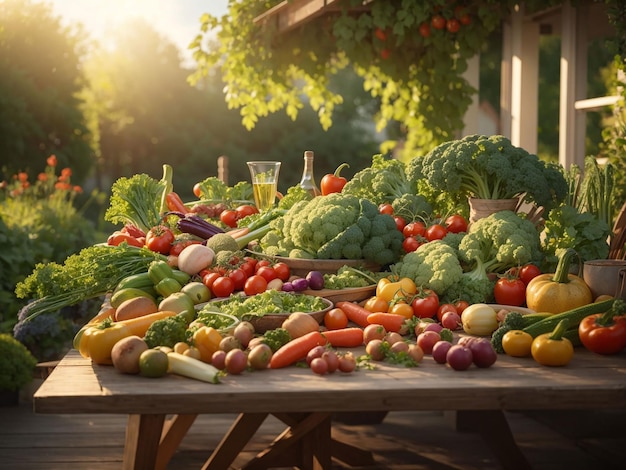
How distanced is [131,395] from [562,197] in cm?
233

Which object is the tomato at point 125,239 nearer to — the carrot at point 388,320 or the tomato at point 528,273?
the carrot at point 388,320

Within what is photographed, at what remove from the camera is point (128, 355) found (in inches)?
105

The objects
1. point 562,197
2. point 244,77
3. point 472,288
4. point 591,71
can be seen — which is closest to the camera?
point 472,288

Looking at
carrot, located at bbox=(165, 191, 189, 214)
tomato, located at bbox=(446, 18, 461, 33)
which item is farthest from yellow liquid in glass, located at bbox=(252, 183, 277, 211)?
tomato, located at bbox=(446, 18, 461, 33)

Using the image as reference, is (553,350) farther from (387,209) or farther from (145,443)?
(387,209)

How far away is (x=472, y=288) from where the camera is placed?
3490 mm

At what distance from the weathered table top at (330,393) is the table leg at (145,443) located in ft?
0.88

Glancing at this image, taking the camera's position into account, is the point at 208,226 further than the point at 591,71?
No

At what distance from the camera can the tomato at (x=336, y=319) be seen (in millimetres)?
3166

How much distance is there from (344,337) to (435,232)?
3.39ft

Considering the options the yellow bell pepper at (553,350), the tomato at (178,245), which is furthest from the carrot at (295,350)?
the tomato at (178,245)

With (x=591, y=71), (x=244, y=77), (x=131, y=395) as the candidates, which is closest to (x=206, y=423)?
(x=131, y=395)

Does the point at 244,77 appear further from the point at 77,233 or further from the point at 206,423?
the point at 206,423

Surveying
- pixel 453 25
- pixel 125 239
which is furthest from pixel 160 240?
pixel 453 25
